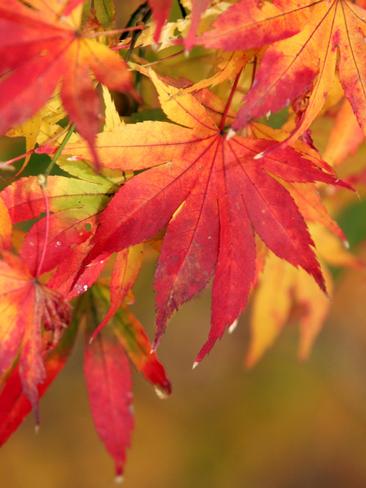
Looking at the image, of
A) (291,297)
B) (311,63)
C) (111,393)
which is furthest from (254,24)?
(291,297)

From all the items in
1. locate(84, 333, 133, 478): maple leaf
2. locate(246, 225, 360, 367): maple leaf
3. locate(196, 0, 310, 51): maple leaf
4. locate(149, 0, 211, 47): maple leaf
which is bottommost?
locate(246, 225, 360, 367): maple leaf

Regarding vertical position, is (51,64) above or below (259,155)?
above

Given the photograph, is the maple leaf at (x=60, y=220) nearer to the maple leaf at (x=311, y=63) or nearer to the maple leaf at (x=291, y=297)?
the maple leaf at (x=311, y=63)

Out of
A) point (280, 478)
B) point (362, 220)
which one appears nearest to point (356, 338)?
point (280, 478)

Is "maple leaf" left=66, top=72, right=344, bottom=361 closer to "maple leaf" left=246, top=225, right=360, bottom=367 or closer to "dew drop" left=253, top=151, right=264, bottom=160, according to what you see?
"dew drop" left=253, top=151, right=264, bottom=160

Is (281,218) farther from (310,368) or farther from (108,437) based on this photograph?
(310,368)

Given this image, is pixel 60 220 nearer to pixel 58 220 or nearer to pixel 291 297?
pixel 58 220

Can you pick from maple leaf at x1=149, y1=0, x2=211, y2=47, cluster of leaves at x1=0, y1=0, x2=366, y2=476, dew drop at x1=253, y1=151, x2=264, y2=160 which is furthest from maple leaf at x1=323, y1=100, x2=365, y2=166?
maple leaf at x1=149, y1=0, x2=211, y2=47
